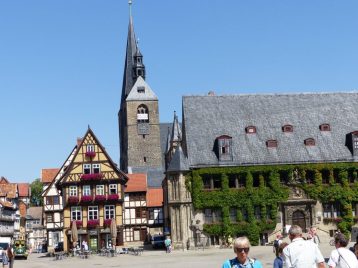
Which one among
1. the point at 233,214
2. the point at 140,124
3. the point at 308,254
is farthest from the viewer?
the point at 140,124

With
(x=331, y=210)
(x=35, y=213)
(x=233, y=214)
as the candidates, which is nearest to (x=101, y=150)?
(x=233, y=214)

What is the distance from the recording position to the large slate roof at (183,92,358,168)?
190 feet

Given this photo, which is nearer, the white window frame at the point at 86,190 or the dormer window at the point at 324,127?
the dormer window at the point at 324,127

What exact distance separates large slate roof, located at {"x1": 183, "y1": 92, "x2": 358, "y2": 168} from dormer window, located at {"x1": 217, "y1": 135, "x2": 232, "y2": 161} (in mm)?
465

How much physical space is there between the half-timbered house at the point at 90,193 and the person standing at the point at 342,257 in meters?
56.6

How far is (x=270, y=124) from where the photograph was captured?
60.4m

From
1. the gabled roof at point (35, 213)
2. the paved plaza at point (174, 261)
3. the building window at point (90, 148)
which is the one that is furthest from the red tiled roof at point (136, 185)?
the gabled roof at point (35, 213)

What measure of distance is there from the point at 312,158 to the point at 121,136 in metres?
67.3

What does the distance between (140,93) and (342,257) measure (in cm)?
10350

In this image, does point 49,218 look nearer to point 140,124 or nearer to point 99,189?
point 99,189

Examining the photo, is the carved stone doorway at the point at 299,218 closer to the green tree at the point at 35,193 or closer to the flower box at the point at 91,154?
the flower box at the point at 91,154

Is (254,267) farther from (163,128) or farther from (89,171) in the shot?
(163,128)

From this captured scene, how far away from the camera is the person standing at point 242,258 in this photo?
29.8ft

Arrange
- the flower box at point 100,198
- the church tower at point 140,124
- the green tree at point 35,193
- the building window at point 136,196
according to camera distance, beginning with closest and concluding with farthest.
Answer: the flower box at point 100,198 < the building window at point 136,196 < the church tower at point 140,124 < the green tree at point 35,193
